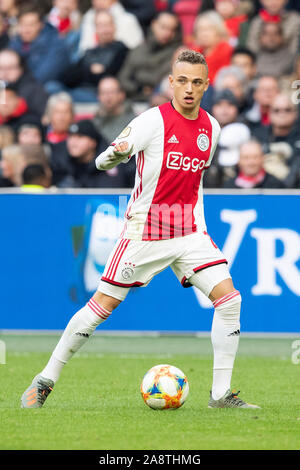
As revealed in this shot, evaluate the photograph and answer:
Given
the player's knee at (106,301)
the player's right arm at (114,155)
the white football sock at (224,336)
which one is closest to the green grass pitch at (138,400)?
the white football sock at (224,336)

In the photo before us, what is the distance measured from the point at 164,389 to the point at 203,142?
5.80ft

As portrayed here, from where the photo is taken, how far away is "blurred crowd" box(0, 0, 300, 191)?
13.7 metres

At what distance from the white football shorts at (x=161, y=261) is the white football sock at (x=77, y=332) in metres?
0.15

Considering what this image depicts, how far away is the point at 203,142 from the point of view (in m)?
7.02

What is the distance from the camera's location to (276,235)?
458 inches

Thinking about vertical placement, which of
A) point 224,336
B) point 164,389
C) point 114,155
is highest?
point 114,155

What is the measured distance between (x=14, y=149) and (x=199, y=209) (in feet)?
27.6

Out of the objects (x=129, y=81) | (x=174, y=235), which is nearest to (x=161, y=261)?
(x=174, y=235)

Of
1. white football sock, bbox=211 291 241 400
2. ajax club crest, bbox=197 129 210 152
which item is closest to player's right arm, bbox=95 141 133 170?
ajax club crest, bbox=197 129 210 152

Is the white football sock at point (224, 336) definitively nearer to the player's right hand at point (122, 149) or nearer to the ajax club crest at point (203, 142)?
the ajax club crest at point (203, 142)

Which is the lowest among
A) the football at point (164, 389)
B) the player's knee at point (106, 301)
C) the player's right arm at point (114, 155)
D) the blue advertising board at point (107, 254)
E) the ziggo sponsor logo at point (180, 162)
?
the football at point (164, 389)

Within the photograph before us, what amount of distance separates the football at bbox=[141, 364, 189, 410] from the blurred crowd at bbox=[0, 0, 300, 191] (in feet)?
20.9

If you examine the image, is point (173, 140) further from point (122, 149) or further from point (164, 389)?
point (164, 389)

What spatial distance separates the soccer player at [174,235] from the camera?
22.6 feet
